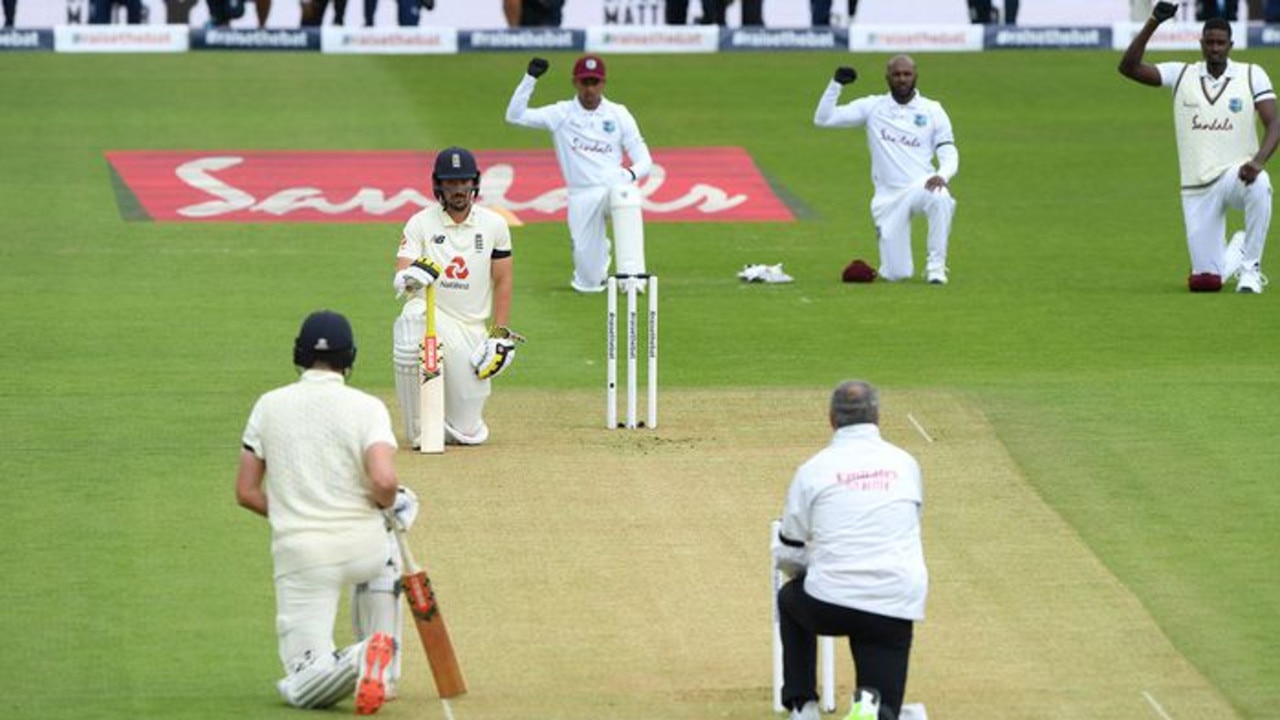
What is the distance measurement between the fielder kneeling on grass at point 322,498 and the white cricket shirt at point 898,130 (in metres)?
12.0

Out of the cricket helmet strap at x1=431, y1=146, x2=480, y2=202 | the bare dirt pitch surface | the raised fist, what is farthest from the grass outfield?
the raised fist

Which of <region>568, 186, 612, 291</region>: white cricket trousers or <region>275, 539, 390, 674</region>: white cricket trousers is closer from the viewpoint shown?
<region>275, 539, 390, 674</region>: white cricket trousers

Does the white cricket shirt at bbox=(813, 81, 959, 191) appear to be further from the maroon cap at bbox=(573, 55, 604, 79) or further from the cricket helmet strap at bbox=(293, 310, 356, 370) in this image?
the cricket helmet strap at bbox=(293, 310, 356, 370)

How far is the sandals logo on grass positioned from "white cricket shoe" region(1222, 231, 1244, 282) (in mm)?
5258

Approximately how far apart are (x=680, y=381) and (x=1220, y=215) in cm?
553

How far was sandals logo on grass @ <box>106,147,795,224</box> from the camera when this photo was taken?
26172 millimetres

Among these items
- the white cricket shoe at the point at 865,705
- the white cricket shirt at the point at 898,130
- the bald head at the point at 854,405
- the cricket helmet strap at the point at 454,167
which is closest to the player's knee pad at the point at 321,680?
Answer: the white cricket shoe at the point at 865,705

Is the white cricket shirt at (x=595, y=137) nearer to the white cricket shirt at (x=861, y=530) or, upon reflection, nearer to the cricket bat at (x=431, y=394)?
the cricket bat at (x=431, y=394)

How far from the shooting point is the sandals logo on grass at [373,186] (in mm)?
26172

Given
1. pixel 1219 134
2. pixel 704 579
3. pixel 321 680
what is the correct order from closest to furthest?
pixel 321 680
pixel 704 579
pixel 1219 134

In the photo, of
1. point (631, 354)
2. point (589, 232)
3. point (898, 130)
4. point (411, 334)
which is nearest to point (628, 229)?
point (589, 232)

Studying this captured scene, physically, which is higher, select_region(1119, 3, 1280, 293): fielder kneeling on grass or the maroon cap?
the maroon cap

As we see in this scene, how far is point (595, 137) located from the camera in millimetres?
22000

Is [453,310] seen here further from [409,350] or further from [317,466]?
[317,466]
